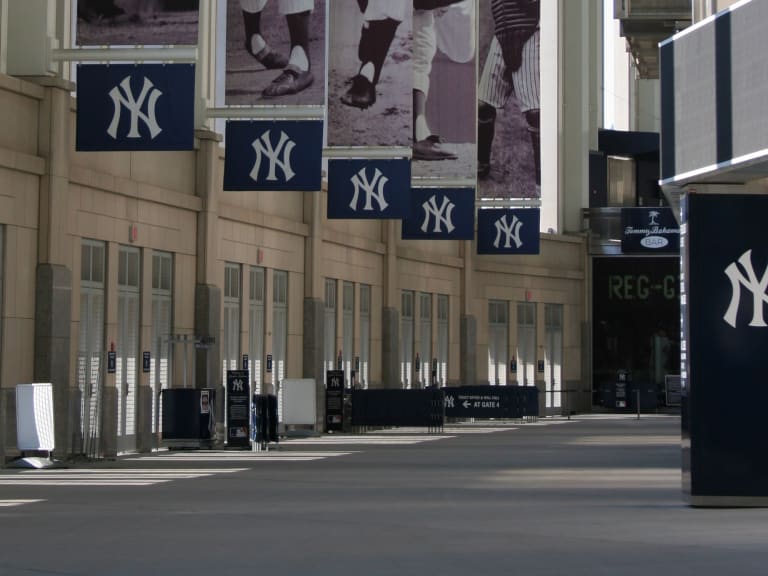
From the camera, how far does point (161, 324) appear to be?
35.9m

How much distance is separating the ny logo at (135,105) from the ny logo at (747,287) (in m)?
10.9

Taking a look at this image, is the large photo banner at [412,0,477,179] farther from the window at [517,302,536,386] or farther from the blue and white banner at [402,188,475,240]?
the window at [517,302,536,386]

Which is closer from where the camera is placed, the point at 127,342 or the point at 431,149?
the point at 127,342

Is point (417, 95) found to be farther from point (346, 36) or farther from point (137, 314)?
point (137, 314)

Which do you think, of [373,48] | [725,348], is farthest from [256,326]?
[725,348]

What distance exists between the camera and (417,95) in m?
41.1

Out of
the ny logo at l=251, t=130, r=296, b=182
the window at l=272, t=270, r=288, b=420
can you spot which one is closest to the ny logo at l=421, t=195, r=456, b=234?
the window at l=272, t=270, r=288, b=420

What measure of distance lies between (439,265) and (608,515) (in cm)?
4082

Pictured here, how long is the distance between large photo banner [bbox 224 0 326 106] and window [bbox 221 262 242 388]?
921 centimetres

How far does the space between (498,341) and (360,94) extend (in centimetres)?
3087

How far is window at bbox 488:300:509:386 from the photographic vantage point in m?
63.8

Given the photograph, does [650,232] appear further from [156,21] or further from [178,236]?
[156,21]

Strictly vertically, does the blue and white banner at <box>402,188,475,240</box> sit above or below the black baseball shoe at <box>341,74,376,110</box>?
below

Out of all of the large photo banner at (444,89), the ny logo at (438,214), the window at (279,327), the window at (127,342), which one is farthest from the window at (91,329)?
the ny logo at (438,214)
